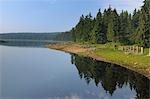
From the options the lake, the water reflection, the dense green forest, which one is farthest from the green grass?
the dense green forest

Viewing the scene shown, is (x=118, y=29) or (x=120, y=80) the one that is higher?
(x=118, y=29)

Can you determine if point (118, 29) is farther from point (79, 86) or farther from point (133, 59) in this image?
point (79, 86)

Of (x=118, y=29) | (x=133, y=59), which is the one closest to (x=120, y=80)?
(x=133, y=59)

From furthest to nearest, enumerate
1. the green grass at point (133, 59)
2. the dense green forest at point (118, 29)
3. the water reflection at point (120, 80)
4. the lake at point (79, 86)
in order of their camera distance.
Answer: the dense green forest at point (118, 29), the green grass at point (133, 59), the water reflection at point (120, 80), the lake at point (79, 86)

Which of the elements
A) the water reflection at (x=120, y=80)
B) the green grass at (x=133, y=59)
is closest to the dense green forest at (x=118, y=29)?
the green grass at (x=133, y=59)

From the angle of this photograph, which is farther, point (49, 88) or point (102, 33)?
point (102, 33)

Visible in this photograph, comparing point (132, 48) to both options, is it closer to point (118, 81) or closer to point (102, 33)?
point (118, 81)

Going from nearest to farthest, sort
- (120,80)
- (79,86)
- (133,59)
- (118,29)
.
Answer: (79,86) → (120,80) → (133,59) → (118,29)

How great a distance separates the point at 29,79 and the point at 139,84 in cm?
1245

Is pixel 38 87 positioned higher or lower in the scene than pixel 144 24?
lower

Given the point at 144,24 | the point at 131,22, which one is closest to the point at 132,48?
the point at 144,24

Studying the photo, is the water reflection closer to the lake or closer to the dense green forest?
the lake

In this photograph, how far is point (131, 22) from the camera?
111 meters

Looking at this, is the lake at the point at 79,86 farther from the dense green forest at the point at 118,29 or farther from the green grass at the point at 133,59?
the dense green forest at the point at 118,29
